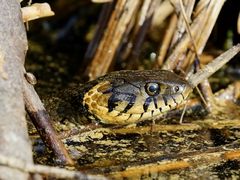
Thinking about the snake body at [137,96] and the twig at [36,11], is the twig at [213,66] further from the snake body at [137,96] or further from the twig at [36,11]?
the twig at [36,11]

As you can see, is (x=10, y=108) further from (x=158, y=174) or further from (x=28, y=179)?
(x=158, y=174)

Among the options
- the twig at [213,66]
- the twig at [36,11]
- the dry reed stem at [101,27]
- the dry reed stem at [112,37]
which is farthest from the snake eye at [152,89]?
the dry reed stem at [101,27]

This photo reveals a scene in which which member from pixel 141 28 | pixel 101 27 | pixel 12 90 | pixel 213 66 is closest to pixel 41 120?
pixel 12 90

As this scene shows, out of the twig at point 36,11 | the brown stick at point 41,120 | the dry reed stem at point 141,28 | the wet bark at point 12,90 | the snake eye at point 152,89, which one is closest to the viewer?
the wet bark at point 12,90

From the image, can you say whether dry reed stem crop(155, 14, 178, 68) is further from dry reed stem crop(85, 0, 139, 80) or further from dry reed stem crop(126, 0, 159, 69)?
dry reed stem crop(85, 0, 139, 80)

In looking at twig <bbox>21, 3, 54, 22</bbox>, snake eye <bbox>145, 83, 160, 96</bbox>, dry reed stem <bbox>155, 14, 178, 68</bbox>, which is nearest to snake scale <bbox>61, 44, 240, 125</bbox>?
snake eye <bbox>145, 83, 160, 96</bbox>

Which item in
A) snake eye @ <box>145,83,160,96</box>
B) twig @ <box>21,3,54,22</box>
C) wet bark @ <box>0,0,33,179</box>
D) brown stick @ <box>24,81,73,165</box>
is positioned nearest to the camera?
wet bark @ <box>0,0,33,179</box>

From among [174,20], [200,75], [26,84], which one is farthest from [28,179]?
[174,20]
